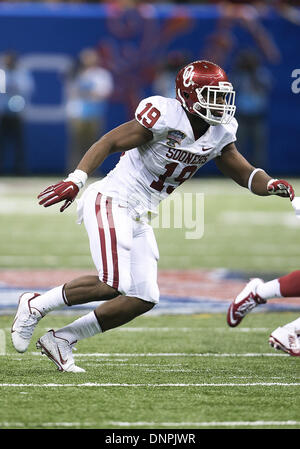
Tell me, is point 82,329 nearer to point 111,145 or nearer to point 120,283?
point 120,283

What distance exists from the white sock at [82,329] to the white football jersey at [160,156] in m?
0.55

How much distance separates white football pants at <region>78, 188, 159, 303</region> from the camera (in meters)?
4.94

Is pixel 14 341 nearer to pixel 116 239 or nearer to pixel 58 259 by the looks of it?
pixel 116 239

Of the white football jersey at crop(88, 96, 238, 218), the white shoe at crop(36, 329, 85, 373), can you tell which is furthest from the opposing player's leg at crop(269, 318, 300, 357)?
the white shoe at crop(36, 329, 85, 373)

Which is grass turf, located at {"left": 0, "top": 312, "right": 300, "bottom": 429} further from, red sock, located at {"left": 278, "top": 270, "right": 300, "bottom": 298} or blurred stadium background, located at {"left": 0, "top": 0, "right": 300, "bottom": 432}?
red sock, located at {"left": 278, "top": 270, "right": 300, "bottom": 298}

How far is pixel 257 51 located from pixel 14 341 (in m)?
12.8

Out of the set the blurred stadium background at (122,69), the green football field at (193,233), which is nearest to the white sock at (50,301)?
the green football field at (193,233)

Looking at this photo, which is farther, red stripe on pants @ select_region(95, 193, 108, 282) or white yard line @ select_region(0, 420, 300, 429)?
red stripe on pants @ select_region(95, 193, 108, 282)

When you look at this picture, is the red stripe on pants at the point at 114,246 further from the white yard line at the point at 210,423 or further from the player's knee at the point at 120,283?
the white yard line at the point at 210,423

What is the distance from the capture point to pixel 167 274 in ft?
28.3

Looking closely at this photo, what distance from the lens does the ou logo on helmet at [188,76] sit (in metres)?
5.16

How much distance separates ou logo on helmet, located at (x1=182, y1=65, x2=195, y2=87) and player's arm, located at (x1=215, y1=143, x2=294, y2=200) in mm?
401
